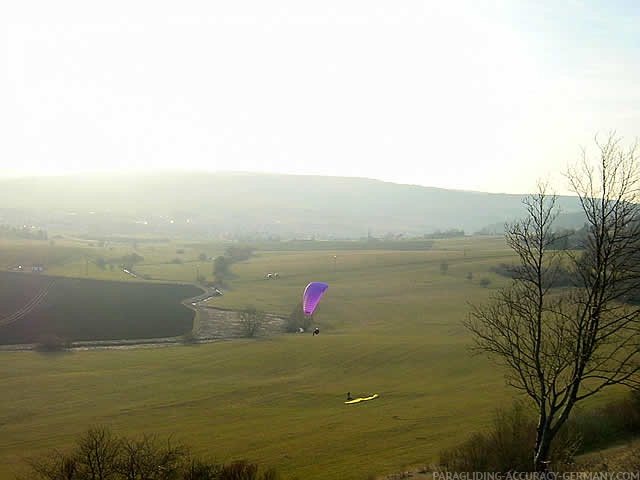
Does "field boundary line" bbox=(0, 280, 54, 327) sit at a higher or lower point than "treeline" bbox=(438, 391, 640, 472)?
lower

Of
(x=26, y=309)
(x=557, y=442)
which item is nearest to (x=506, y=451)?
(x=557, y=442)

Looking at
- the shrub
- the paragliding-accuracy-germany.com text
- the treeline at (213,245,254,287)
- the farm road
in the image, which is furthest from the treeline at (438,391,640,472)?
the treeline at (213,245,254,287)

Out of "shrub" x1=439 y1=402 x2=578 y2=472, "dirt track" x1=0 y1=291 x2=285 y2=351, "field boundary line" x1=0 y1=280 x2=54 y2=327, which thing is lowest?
"dirt track" x1=0 y1=291 x2=285 y2=351

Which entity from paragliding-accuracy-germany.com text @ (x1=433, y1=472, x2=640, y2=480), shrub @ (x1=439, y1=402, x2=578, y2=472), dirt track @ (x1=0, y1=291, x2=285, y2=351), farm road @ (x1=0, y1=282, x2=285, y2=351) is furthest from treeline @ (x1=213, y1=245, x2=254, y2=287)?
paragliding-accuracy-germany.com text @ (x1=433, y1=472, x2=640, y2=480)

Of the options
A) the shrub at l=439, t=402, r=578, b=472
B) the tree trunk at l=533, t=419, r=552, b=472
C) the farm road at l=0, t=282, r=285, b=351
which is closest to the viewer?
the tree trunk at l=533, t=419, r=552, b=472

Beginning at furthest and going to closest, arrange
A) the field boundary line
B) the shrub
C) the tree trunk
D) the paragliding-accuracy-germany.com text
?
1. the field boundary line
2. the shrub
3. the tree trunk
4. the paragliding-accuracy-germany.com text

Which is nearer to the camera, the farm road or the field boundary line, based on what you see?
the farm road

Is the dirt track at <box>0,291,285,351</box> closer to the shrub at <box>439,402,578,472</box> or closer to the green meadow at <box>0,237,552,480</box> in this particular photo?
the green meadow at <box>0,237,552,480</box>

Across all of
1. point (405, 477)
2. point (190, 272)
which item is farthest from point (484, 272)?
point (405, 477)
